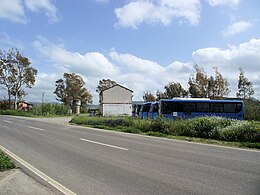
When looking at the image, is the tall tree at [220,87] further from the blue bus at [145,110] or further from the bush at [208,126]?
the bush at [208,126]

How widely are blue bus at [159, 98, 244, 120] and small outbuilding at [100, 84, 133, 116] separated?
1489 inches

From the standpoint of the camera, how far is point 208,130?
706 inches

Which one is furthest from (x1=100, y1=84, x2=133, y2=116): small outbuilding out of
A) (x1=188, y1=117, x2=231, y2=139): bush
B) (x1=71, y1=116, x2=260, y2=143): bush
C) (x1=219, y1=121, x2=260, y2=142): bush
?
(x1=219, y1=121, x2=260, y2=142): bush

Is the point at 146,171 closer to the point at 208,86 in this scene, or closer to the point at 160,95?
the point at 208,86

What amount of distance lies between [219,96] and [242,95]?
14.8 feet

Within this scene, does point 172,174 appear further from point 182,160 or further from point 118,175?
point 182,160

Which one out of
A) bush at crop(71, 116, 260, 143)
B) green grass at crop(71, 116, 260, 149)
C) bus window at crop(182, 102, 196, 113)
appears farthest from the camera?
bus window at crop(182, 102, 196, 113)

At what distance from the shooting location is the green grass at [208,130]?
50.1 ft

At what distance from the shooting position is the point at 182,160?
9.70 meters

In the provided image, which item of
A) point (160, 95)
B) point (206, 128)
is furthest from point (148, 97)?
point (206, 128)

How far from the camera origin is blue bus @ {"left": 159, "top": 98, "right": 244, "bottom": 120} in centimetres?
3288

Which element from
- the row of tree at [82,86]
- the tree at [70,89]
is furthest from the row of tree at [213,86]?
the tree at [70,89]

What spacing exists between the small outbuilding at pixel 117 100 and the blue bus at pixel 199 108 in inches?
1489

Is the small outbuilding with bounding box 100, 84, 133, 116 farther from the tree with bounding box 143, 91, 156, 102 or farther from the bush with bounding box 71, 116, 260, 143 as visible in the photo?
the bush with bounding box 71, 116, 260, 143
